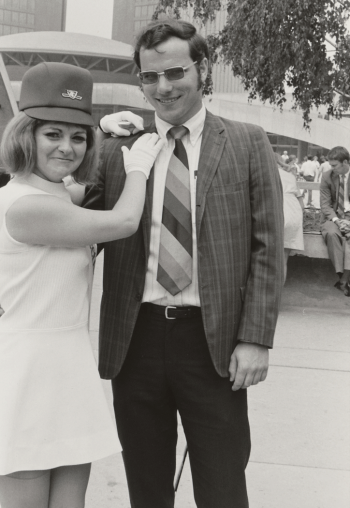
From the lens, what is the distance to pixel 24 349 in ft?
6.63

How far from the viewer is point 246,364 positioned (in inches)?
91.4

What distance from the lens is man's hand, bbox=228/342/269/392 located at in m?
2.32

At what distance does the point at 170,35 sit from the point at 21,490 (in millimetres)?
1625

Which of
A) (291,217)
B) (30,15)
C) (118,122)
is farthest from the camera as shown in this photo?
(30,15)

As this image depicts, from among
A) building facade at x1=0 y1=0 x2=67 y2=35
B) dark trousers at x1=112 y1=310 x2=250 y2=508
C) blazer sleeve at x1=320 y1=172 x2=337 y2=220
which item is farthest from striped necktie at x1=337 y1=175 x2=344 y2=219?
building facade at x1=0 y1=0 x2=67 y2=35

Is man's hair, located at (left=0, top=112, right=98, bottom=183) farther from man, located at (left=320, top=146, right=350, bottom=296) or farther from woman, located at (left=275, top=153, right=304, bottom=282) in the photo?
man, located at (left=320, top=146, right=350, bottom=296)

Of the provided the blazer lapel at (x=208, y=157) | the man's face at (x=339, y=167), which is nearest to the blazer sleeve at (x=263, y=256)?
the blazer lapel at (x=208, y=157)

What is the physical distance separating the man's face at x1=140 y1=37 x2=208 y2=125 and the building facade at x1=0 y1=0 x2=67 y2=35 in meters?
55.2

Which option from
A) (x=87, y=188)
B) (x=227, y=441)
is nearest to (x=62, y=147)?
(x=87, y=188)

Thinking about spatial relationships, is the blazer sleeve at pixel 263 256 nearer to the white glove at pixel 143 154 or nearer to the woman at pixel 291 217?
the white glove at pixel 143 154

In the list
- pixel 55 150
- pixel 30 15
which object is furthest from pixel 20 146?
pixel 30 15

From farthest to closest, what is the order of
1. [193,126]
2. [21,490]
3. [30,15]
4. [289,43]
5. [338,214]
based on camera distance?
[30,15] < [289,43] < [338,214] < [193,126] < [21,490]

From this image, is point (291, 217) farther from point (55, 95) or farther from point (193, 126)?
point (55, 95)

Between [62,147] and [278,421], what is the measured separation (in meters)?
2.81
